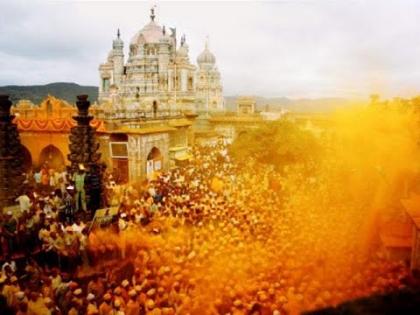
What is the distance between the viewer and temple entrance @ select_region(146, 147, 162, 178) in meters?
21.5

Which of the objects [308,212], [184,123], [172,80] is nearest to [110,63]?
[172,80]

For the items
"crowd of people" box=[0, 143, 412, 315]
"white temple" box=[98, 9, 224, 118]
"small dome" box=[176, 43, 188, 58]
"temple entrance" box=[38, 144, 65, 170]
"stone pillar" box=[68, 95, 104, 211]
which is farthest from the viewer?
"small dome" box=[176, 43, 188, 58]

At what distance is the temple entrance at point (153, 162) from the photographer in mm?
21531

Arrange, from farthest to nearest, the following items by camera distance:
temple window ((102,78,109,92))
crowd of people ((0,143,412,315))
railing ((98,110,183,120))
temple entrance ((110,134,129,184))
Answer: temple window ((102,78,109,92))
railing ((98,110,183,120))
temple entrance ((110,134,129,184))
crowd of people ((0,143,412,315))

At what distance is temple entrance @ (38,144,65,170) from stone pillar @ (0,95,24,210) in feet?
24.8

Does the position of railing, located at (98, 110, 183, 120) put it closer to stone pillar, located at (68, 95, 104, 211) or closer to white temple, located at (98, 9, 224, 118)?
stone pillar, located at (68, 95, 104, 211)

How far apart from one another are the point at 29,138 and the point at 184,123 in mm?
9063

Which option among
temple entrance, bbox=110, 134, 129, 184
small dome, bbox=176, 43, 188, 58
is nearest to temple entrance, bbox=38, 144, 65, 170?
temple entrance, bbox=110, 134, 129, 184

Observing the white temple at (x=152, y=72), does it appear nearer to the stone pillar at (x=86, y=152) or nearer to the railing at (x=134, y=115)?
the railing at (x=134, y=115)

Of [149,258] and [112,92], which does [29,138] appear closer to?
[149,258]

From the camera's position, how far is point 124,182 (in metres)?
20.8

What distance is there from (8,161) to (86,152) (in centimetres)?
251

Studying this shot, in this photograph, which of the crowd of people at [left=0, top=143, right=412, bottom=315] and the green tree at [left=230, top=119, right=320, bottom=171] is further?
the green tree at [left=230, top=119, right=320, bottom=171]

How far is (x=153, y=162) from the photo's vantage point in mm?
22172
